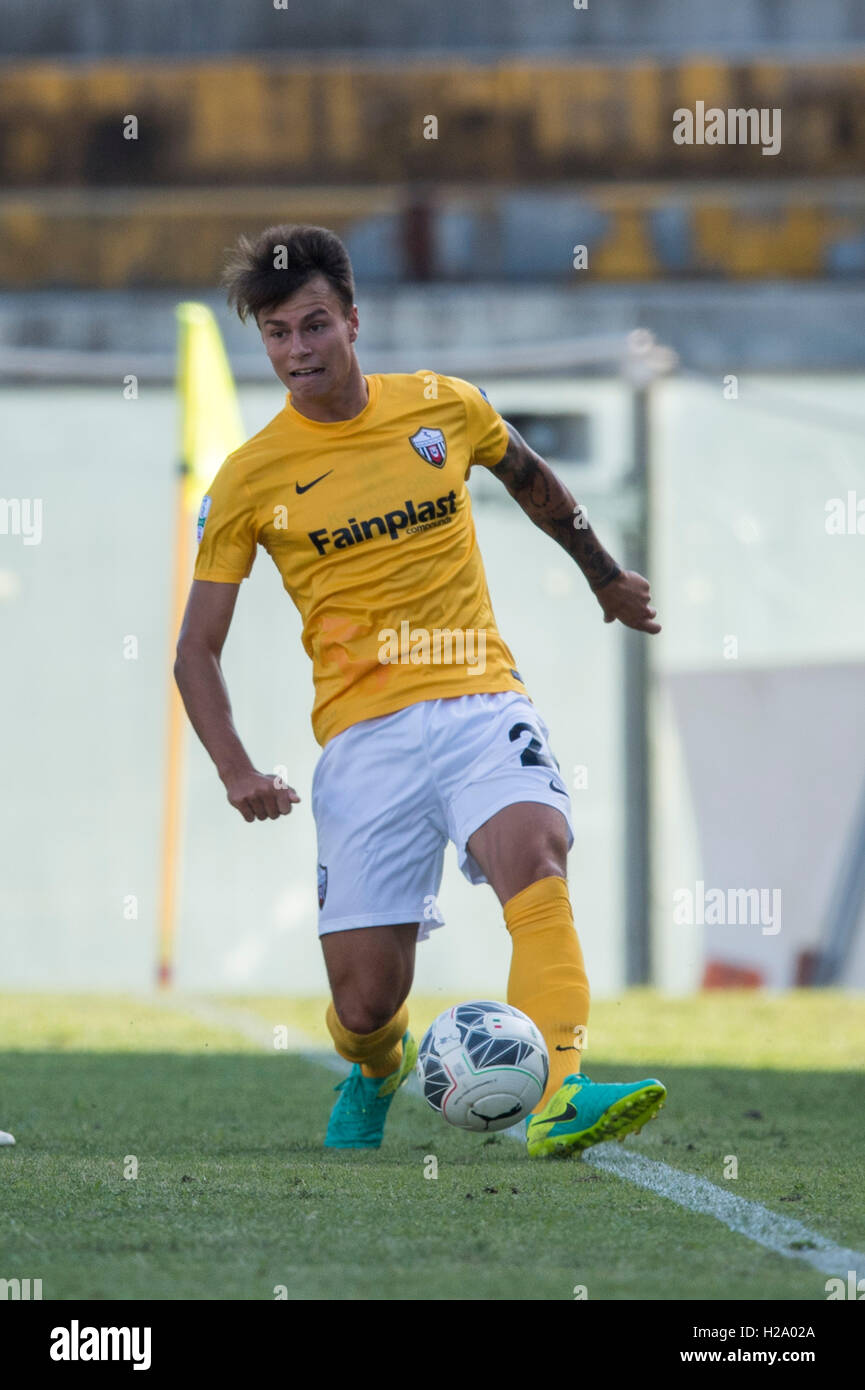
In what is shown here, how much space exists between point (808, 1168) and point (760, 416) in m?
9.22

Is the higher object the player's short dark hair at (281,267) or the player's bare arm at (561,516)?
the player's short dark hair at (281,267)

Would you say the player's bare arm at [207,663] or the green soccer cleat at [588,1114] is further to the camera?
the player's bare arm at [207,663]

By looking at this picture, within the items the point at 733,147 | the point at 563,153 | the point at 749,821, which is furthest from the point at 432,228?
the point at 749,821

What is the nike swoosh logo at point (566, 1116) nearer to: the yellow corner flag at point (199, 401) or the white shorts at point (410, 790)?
the white shorts at point (410, 790)

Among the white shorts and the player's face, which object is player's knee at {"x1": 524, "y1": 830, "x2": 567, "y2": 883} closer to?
the white shorts

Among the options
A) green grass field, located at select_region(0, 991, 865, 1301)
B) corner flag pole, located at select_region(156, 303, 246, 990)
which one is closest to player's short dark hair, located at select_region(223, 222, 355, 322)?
green grass field, located at select_region(0, 991, 865, 1301)

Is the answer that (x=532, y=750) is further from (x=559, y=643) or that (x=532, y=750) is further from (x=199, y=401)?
(x=559, y=643)

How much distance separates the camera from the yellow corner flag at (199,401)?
1080cm

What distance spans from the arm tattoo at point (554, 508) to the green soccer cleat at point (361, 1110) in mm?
1247

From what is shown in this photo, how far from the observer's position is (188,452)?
35.7 ft

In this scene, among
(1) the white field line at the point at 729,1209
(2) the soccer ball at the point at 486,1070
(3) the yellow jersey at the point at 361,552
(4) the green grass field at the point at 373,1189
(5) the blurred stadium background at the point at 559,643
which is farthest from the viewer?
(5) the blurred stadium background at the point at 559,643

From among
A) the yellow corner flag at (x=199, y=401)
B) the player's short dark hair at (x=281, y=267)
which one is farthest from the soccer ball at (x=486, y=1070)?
the yellow corner flag at (x=199, y=401)

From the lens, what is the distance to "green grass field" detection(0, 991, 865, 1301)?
2.88 metres

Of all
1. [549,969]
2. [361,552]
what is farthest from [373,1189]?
[361,552]
